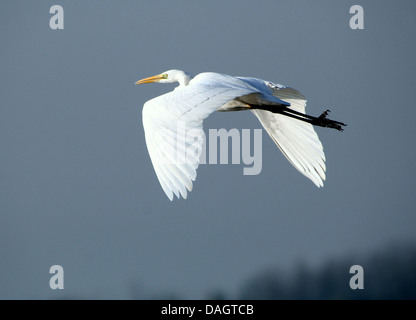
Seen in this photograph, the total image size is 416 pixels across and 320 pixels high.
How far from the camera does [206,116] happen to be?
6.98 metres

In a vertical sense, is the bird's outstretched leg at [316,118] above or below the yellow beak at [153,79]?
below

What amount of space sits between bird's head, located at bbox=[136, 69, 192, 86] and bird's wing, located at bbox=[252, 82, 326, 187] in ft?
3.20

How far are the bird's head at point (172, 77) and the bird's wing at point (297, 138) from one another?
0.98 meters

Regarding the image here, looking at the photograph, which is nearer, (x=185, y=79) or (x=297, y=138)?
(x=185, y=79)

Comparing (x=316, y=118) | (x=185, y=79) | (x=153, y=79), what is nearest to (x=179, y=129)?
(x=185, y=79)

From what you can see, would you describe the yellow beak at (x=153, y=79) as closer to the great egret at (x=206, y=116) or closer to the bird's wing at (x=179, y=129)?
the great egret at (x=206, y=116)

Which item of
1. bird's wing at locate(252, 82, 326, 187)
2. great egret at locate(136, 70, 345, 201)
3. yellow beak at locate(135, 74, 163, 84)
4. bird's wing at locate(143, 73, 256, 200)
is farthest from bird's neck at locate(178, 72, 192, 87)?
bird's wing at locate(143, 73, 256, 200)

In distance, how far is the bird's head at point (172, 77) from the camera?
9.73 m

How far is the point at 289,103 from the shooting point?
9398 mm

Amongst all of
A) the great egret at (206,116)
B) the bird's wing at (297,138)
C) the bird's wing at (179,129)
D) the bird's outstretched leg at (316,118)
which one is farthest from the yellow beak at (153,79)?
the bird's wing at (179,129)

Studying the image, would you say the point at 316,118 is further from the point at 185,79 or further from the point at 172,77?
the point at 172,77

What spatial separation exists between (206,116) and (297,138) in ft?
10.4
